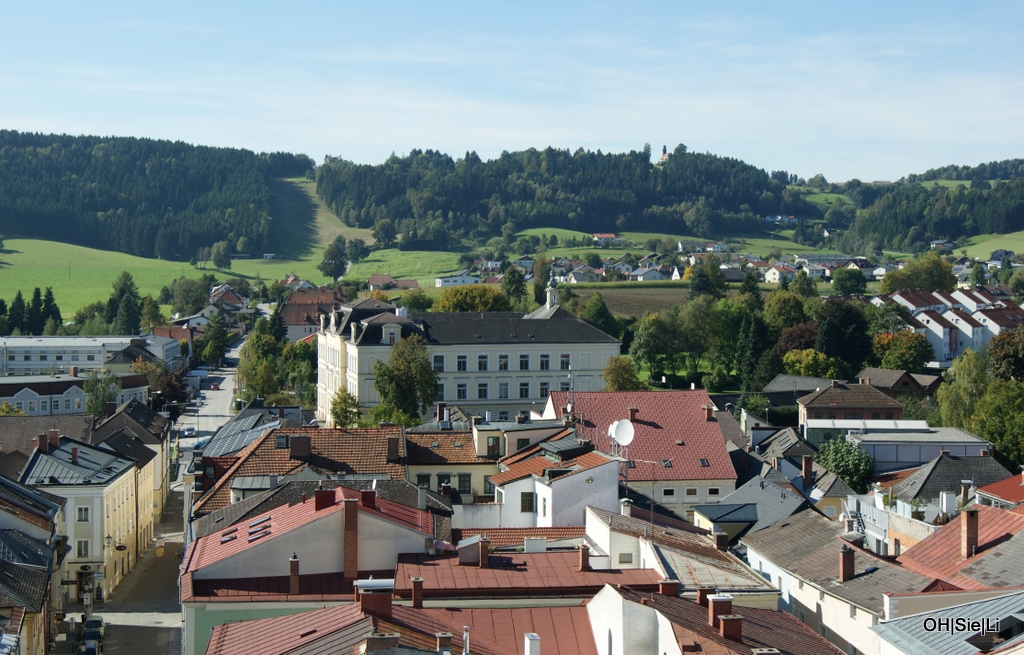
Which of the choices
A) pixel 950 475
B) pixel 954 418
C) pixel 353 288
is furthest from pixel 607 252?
pixel 950 475

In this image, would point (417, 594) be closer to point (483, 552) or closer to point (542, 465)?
point (483, 552)

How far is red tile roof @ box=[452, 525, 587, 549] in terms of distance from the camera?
2479cm

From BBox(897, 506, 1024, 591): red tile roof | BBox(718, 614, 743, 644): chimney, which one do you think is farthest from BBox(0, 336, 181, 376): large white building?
BBox(718, 614, 743, 644): chimney

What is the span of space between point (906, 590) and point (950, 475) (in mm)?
19845

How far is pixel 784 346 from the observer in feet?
271

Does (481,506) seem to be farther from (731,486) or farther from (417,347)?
(417,347)

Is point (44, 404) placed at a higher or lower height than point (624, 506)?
lower

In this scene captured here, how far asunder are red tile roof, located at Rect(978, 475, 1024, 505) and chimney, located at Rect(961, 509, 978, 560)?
43.5 feet

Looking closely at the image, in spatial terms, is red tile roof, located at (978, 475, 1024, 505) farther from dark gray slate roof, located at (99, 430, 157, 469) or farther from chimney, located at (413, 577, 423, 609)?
dark gray slate roof, located at (99, 430, 157, 469)

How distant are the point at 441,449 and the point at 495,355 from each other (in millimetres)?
31890

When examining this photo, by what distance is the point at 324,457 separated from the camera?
3156 cm

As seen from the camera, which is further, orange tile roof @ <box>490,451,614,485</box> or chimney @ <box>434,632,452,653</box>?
orange tile roof @ <box>490,451,614,485</box>

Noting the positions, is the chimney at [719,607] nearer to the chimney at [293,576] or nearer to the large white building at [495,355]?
the chimney at [293,576]

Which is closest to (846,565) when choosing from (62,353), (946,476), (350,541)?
(350,541)
